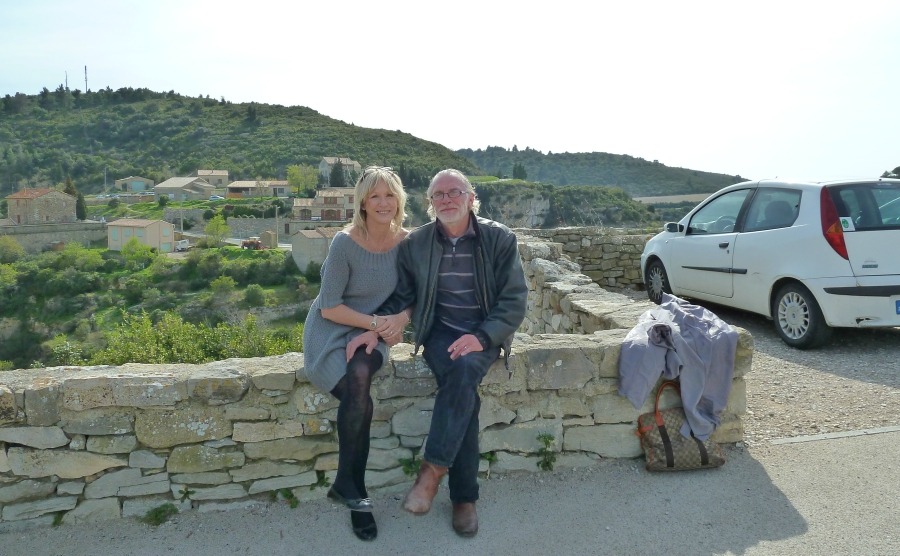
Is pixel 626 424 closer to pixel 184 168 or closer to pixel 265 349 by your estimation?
pixel 265 349

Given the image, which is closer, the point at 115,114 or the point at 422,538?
the point at 422,538

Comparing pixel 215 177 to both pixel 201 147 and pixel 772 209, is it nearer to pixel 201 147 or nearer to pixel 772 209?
pixel 201 147

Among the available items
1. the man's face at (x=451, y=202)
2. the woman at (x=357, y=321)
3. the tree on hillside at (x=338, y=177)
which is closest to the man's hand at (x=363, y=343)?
the woman at (x=357, y=321)

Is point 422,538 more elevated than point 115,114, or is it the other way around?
point 115,114

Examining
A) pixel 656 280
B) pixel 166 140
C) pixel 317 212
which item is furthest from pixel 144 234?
pixel 656 280

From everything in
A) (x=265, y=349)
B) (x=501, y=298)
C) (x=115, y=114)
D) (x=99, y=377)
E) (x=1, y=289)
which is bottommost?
(x=1, y=289)

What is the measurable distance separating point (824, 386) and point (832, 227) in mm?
1367

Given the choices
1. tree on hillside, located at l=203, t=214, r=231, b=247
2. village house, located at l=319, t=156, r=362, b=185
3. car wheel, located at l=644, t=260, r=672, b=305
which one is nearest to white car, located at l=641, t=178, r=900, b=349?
car wheel, located at l=644, t=260, r=672, b=305

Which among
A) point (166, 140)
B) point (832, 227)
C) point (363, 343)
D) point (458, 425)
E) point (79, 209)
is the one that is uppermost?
point (166, 140)

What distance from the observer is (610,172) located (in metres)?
69.6

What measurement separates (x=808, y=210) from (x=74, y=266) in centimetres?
5239

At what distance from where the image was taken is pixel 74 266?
48.7 meters

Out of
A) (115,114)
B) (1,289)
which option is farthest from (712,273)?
(115,114)

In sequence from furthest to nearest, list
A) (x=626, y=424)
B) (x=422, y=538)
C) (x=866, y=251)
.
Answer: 1. (x=866, y=251)
2. (x=626, y=424)
3. (x=422, y=538)
